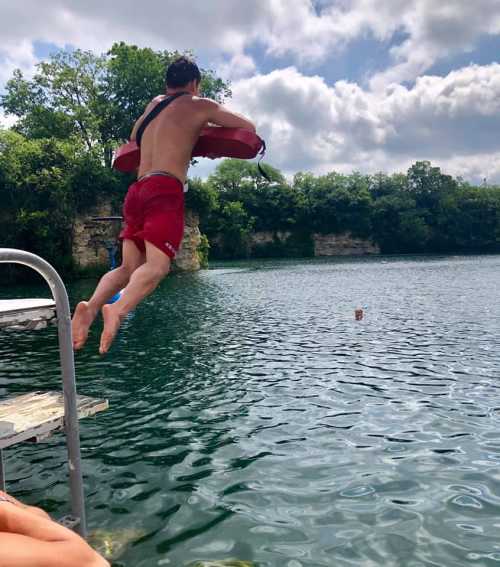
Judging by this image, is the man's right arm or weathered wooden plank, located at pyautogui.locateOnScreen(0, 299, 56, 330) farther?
the man's right arm

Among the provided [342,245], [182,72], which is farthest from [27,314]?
[342,245]

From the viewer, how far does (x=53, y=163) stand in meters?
49.1

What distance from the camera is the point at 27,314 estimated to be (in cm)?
329

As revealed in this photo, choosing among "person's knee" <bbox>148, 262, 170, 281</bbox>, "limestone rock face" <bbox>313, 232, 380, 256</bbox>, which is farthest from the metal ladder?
"limestone rock face" <bbox>313, 232, 380, 256</bbox>

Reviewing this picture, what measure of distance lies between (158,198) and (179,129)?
56 centimetres

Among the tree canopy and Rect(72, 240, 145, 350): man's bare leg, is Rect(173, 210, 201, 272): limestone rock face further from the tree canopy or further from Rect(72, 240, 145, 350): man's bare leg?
Rect(72, 240, 145, 350): man's bare leg

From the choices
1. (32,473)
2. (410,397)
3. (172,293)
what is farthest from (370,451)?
(172,293)

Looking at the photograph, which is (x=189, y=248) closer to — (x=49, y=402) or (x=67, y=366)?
(x=49, y=402)

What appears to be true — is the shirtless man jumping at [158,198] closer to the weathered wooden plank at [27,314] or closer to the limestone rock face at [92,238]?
the weathered wooden plank at [27,314]

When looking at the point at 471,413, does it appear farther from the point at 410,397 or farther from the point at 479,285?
the point at 479,285

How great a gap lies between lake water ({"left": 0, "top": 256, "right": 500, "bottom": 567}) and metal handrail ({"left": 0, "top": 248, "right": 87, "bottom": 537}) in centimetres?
96

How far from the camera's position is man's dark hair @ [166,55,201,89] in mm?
3770

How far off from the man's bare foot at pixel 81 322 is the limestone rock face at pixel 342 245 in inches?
4170

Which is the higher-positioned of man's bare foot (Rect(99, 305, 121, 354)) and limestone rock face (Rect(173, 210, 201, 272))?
limestone rock face (Rect(173, 210, 201, 272))
